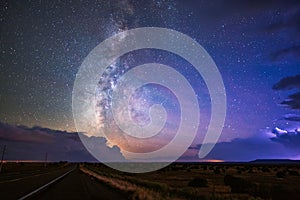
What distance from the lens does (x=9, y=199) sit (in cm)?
1509

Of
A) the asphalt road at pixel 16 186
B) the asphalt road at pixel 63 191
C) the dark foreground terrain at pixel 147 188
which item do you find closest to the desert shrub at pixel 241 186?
the dark foreground terrain at pixel 147 188

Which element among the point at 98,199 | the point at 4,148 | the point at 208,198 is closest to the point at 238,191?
the point at 208,198

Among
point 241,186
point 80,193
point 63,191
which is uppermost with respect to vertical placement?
point 241,186

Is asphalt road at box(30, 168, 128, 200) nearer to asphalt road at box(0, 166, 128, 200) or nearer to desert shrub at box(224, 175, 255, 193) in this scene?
asphalt road at box(0, 166, 128, 200)

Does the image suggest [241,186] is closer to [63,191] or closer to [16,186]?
[63,191]

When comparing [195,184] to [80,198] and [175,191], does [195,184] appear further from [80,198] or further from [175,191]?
[80,198]

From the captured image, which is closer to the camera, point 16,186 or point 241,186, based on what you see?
point 16,186

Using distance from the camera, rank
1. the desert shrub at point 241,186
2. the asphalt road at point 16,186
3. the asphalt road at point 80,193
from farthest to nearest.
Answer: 1. the desert shrub at point 241,186
2. the asphalt road at point 16,186
3. the asphalt road at point 80,193

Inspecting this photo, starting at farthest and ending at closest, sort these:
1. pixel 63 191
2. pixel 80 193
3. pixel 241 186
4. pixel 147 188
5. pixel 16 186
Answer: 1. pixel 241 186
2. pixel 147 188
3. pixel 16 186
4. pixel 63 191
5. pixel 80 193

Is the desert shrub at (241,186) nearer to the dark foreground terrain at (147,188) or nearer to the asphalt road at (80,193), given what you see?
the dark foreground terrain at (147,188)

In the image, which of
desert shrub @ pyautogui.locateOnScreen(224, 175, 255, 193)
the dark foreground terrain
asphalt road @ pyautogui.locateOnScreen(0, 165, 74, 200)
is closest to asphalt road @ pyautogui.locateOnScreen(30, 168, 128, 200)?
the dark foreground terrain

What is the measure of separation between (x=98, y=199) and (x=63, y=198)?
167 centimetres

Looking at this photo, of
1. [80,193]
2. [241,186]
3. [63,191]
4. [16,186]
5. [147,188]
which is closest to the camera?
[80,193]

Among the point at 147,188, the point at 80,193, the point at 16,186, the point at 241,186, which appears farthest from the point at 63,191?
the point at 241,186
